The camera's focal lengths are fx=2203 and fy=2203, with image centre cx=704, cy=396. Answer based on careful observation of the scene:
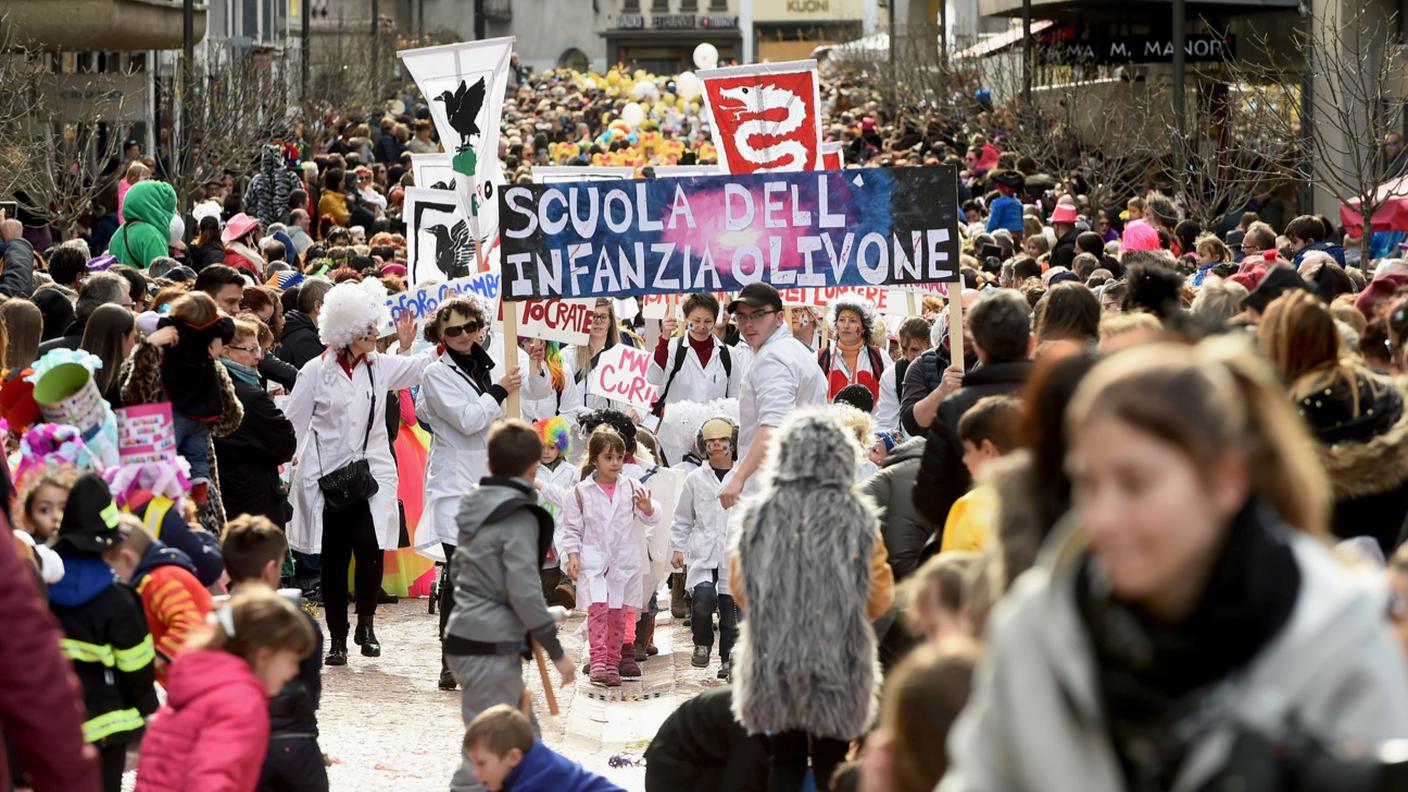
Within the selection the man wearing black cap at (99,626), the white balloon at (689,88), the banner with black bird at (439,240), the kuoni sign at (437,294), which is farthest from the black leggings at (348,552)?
the white balloon at (689,88)

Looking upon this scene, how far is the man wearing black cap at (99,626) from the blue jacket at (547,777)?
3.35ft

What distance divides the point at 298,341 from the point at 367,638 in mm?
2451

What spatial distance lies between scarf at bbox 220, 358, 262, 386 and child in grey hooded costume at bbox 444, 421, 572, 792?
2.77 m

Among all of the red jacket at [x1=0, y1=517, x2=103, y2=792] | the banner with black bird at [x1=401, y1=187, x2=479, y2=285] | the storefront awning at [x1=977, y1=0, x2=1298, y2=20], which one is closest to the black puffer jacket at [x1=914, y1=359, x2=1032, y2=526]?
the red jacket at [x1=0, y1=517, x2=103, y2=792]

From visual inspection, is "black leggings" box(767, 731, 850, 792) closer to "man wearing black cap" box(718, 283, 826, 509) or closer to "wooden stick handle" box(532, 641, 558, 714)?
"wooden stick handle" box(532, 641, 558, 714)

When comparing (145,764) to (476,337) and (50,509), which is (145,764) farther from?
(476,337)

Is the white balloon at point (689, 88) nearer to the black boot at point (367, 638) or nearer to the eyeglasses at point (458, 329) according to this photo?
the black boot at point (367, 638)

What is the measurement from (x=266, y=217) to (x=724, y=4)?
Answer: 9423cm

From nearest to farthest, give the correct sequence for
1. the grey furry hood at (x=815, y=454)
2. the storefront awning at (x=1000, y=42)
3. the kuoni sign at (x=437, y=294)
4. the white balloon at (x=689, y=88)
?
1. the grey furry hood at (x=815, y=454)
2. the kuoni sign at (x=437, y=294)
3. the storefront awning at (x=1000, y=42)
4. the white balloon at (x=689, y=88)

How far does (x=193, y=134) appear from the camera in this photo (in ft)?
81.0

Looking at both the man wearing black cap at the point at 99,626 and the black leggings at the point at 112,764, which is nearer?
the man wearing black cap at the point at 99,626

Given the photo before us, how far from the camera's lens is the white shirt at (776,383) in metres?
9.03

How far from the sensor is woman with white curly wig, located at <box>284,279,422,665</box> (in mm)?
9961

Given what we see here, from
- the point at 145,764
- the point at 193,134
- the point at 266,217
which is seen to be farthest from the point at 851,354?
the point at 193,134
